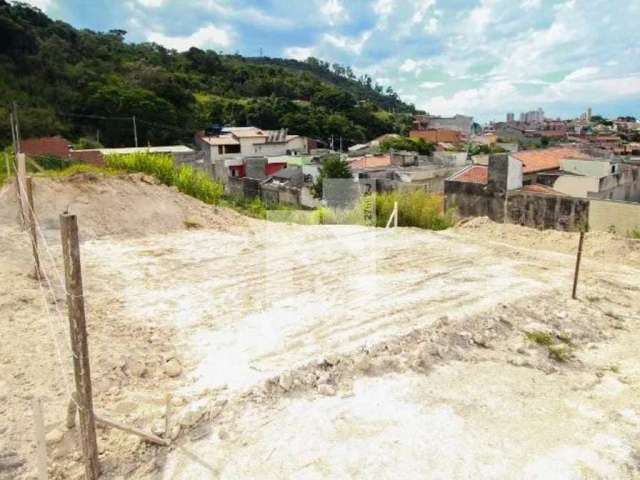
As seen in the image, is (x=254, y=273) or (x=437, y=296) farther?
(x=254, y=273)

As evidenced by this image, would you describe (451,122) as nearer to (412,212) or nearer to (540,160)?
(540,160)

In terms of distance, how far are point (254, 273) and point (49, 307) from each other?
250cm

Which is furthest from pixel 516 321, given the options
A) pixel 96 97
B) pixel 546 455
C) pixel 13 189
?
pixel 96 97

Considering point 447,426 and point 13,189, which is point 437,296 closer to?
point 447,426

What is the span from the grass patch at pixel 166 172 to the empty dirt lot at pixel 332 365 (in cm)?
360

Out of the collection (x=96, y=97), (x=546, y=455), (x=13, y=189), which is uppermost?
(x=96, y=97)

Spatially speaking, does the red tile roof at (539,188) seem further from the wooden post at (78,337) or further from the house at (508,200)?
the wooden post at (78,337)

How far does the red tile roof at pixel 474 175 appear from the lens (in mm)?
16094

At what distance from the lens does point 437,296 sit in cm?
561

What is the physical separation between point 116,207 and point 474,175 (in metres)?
12.4

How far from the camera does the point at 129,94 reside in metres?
31.1

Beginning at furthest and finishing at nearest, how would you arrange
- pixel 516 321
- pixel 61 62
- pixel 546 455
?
1. pixel 61 62
2. pixel 516 321
3. pixel 546 455

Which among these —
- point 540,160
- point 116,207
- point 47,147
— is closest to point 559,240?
point 116,207

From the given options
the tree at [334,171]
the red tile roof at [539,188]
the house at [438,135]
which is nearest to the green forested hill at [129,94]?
the house at [438,135]
